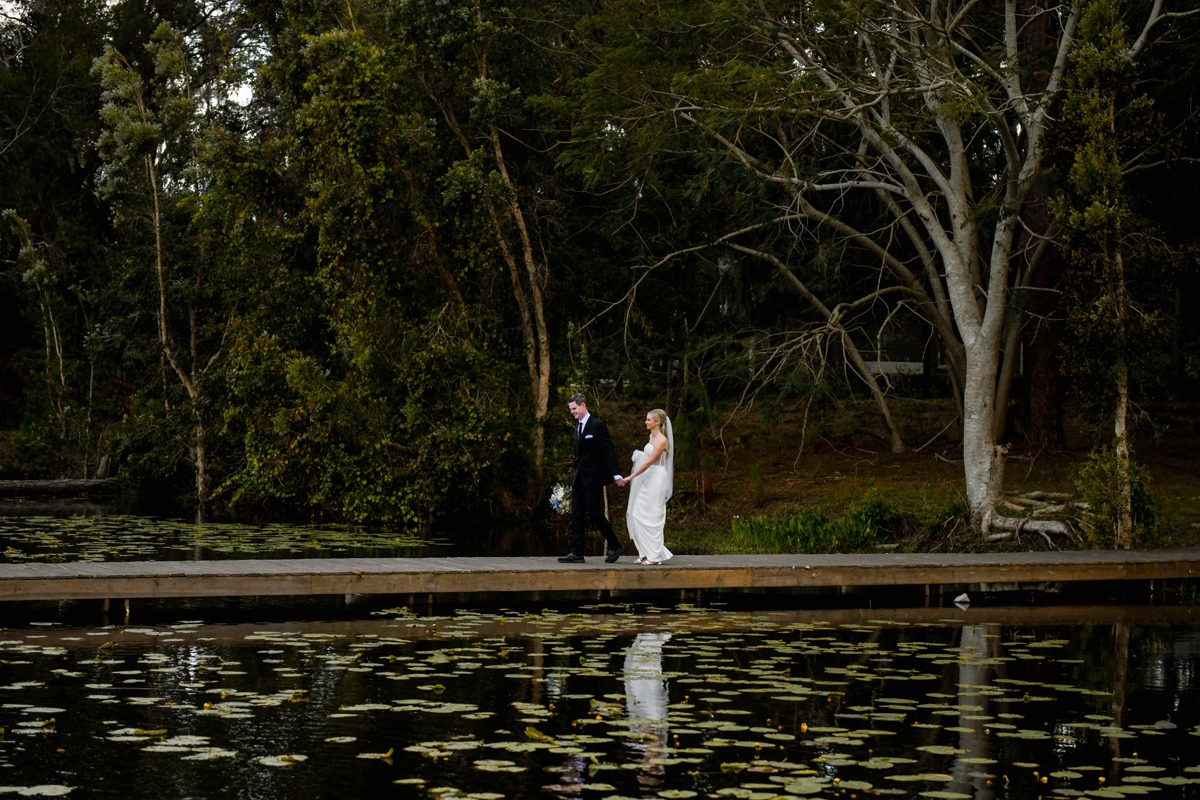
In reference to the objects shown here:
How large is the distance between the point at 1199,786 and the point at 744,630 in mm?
6388

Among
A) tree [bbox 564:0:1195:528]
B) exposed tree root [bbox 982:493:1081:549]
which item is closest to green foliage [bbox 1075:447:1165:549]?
exposed tree root [bbox 982:493:1081:549]

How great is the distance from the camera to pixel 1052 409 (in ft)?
92.0

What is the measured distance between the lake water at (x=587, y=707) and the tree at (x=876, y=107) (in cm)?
791

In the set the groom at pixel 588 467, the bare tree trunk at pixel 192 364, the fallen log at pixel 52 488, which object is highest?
the bare tree trunk at pixel 192 364

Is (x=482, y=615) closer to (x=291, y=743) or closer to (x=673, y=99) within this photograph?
(x=291, y=743)

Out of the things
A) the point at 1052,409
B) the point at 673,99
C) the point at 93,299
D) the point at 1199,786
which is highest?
the point at 673,99

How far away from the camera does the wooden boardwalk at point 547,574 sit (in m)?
13.8

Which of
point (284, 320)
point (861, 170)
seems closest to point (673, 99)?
point (861, 170)

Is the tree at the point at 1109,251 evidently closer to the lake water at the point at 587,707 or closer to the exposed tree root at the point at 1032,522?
the exposed tree root at the point at 1032,522

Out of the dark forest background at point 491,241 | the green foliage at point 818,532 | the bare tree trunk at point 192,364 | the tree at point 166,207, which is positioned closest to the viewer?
the green foliage at point 818,532

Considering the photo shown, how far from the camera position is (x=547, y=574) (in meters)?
15.1

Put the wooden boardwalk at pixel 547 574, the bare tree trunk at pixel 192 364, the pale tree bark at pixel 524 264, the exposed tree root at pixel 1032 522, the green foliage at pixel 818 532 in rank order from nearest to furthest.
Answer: the wooden boardwalk at pixel 547 574, the exposed tree root at pixel 1032 522, the green foliage at pixel 818 532, the pale tree bark at pixel 524 264, the bare tree trunk at pixel 192 364

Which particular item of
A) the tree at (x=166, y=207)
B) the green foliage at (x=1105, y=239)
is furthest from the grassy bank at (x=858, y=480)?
the tree at (x=166, y=207)

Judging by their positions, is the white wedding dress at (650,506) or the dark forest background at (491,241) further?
the dark forest background at (491,241)
